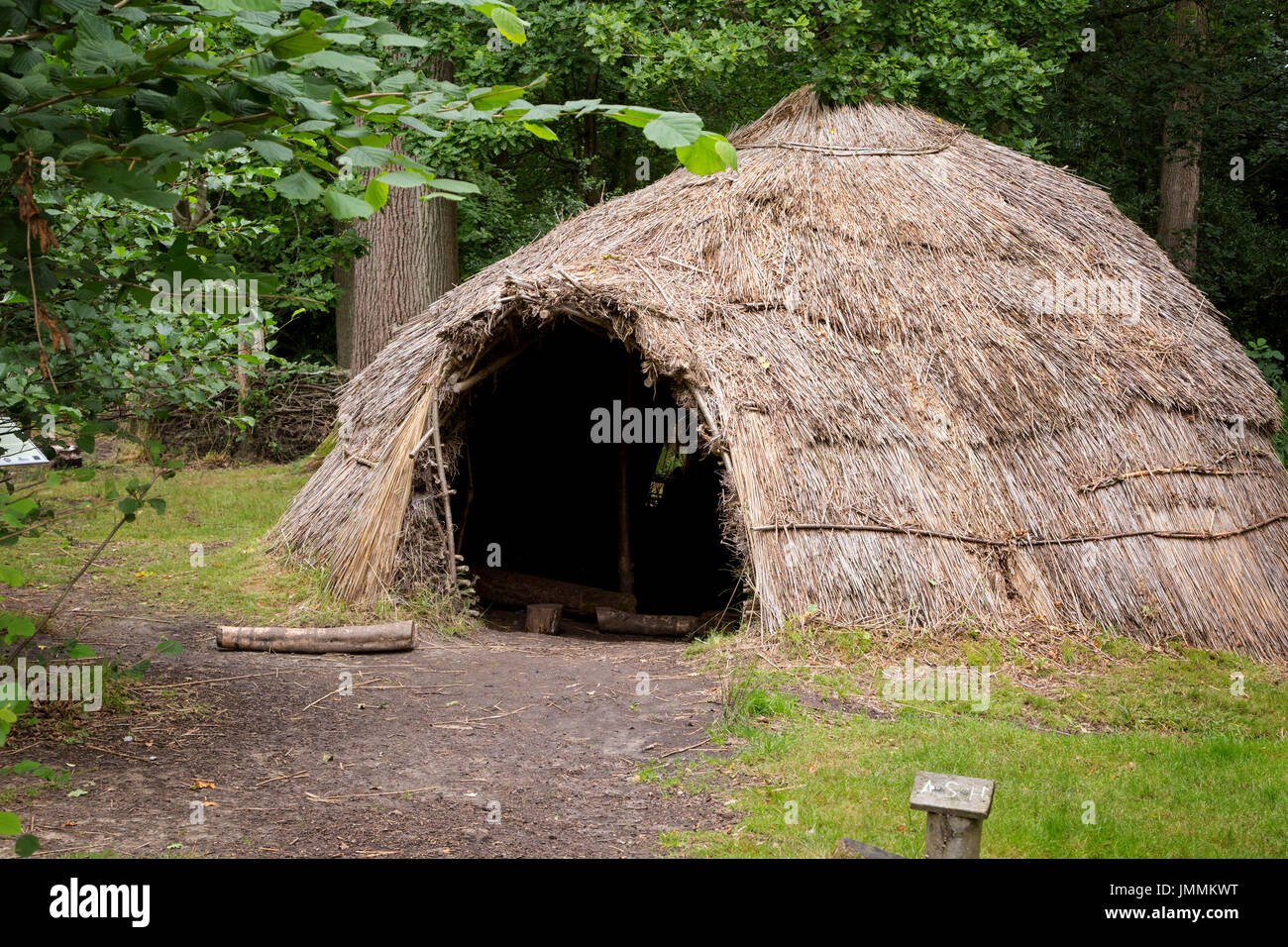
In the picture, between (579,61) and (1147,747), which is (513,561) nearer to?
(579,61)

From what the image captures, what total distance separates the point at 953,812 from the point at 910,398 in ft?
17.7

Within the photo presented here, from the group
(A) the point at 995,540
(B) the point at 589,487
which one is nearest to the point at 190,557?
(B) the point at 589,487

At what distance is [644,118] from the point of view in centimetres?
237

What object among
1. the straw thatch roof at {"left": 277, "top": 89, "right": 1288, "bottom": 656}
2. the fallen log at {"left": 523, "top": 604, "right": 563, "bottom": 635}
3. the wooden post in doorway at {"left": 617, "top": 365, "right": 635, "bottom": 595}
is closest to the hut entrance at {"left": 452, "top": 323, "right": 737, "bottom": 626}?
the wooden post in doorway at {"left": 617, "top": 365, "right": 635, "bottom": 595}

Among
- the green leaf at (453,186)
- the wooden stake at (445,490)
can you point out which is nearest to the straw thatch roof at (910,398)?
the wooden stake at (445,490)

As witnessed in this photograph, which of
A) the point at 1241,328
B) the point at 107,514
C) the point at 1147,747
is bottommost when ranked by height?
the point at 1147,747

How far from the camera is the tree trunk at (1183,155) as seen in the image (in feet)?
52.5

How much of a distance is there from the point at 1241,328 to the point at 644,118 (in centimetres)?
1902

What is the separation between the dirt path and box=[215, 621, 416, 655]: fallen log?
9 centimetres

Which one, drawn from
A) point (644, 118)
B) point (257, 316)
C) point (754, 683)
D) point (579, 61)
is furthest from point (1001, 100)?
point (644, 118)

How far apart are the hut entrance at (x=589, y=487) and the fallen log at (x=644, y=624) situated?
105cm

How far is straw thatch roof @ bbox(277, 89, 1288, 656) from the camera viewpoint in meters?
7.95

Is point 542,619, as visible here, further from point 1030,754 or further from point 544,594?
point 1030,754

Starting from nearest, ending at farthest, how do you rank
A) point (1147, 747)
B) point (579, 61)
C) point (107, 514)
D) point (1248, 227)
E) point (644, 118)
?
point (644, 118) → point (1147, 747) → point (107, 514) → point (579, 61) → point (1248, 227)
